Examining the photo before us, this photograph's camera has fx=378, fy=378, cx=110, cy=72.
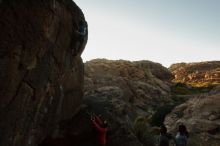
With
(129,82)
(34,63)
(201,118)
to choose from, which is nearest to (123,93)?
(201,118)

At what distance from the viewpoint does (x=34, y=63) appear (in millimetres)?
15570

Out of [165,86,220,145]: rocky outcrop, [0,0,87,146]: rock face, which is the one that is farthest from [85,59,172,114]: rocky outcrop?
[0,0,87,146]: rock face

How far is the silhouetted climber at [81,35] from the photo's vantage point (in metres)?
19.5

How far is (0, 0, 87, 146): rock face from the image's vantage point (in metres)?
14.0

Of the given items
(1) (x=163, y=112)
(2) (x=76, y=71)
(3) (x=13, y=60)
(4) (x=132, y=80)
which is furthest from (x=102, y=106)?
(4) (x=132, y=80)

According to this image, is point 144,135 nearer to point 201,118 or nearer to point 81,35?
point 81,35

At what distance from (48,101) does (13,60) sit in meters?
4.20

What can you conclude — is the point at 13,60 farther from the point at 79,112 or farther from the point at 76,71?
the point at 79,112

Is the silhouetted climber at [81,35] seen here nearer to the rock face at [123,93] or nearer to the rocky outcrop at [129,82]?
the rock face at [123,93]

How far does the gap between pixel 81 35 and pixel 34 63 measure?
181 inches

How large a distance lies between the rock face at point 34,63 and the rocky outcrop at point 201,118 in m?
17.4

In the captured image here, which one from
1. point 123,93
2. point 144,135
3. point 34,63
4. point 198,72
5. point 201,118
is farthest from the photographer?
point 198,72

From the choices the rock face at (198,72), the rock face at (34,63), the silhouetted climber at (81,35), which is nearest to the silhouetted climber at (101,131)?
the rock face at (34,63)

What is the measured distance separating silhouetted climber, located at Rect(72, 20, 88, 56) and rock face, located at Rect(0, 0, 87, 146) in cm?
11
